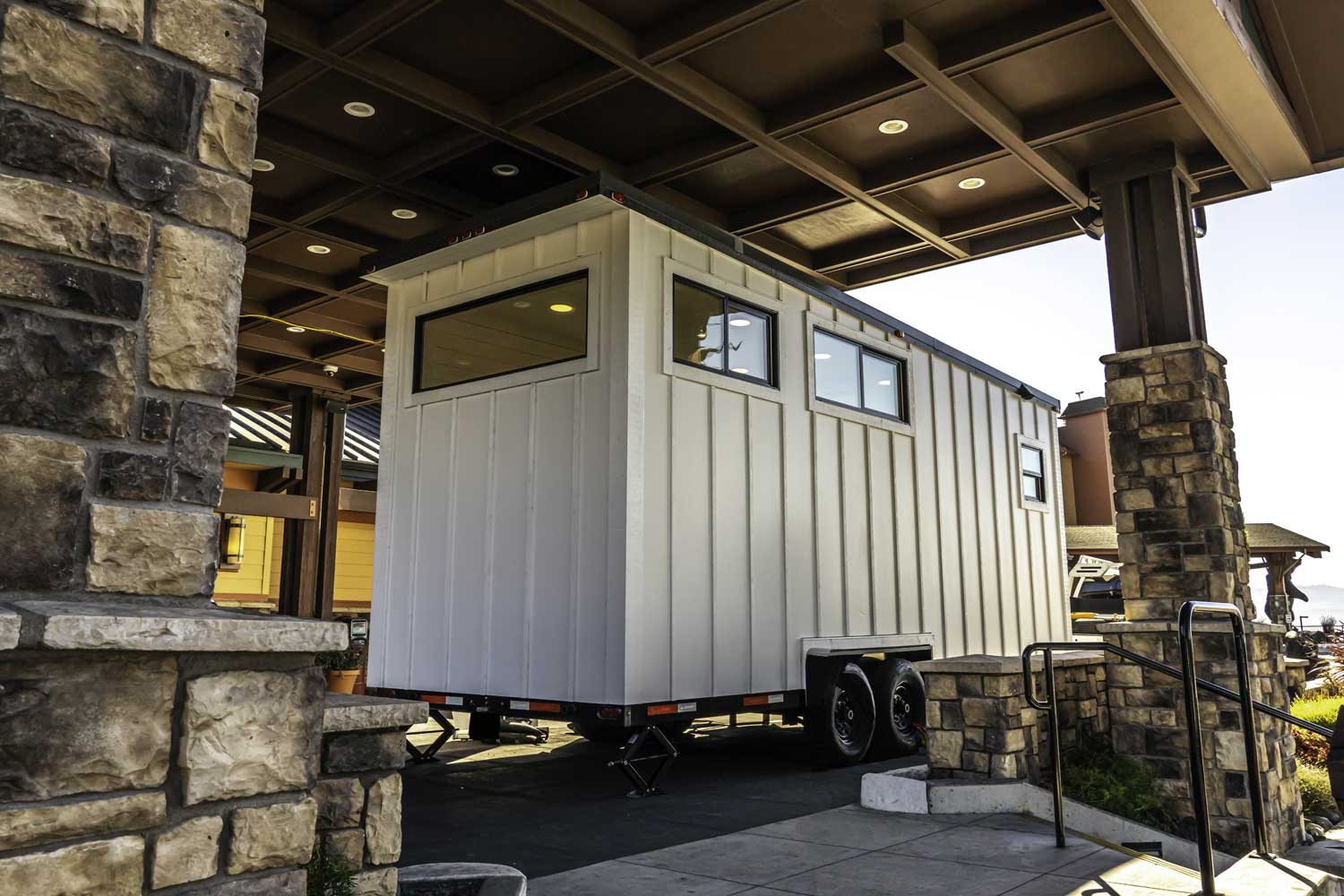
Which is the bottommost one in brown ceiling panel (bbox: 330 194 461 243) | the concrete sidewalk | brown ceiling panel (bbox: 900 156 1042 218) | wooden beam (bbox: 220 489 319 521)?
the concrete sidewalk

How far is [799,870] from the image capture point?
15.8 ft

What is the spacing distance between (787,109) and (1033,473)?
6138 mm

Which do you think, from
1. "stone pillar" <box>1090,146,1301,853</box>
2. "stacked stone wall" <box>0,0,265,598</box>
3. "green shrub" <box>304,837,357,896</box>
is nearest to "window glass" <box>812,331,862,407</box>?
"stone pillar" <box>1090,146,1301,853</box>

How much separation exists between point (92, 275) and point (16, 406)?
0.33 m

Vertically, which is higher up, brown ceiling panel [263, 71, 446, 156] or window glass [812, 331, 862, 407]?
brown ceiling panel [263, 71, 446, 156]

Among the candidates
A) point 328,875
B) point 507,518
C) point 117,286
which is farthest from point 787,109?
point 328,875

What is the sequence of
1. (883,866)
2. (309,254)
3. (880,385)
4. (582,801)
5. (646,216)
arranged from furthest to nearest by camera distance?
(309,254), (880,385), (646,216), (582,801), (883,866)

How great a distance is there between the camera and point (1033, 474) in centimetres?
1243

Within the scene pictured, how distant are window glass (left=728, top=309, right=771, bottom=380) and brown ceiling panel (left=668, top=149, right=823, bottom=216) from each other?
186 centimetres

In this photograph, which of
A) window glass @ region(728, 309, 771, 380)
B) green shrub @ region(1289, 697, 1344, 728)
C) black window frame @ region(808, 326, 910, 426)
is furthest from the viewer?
green shrub @ region(1289, 697, 1344, 728)

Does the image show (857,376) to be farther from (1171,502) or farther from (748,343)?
(1171,502)

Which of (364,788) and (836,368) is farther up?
(836,368)

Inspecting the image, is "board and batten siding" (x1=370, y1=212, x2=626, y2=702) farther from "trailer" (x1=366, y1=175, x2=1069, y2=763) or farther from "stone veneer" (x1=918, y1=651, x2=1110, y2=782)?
"stone veneer" (x1=918, y1=651, x2=1110, y2=782)

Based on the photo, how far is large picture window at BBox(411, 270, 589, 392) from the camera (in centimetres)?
740
